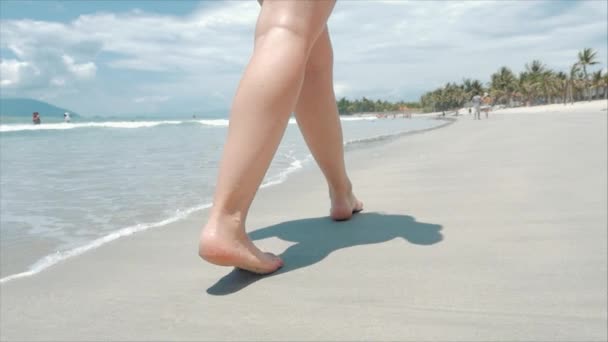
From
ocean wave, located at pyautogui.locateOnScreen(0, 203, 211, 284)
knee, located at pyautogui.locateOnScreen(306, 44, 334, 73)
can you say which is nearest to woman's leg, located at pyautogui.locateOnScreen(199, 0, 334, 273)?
knee, located at pyautogui.locateOnScreen(306, 44, 334, 73)

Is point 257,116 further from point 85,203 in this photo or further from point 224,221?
point 85,203

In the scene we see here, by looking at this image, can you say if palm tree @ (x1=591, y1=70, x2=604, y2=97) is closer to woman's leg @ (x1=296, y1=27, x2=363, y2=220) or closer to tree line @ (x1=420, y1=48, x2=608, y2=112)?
tree line @ (x1=420, y1=48, x2=608, y2=112)

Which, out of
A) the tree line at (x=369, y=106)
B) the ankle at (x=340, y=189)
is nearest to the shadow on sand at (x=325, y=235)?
the ankle at (x=340, y=189)

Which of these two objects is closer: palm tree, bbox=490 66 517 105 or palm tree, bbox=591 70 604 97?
palm tree, bbox=591 70 604 97

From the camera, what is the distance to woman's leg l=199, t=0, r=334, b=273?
54.7 inches

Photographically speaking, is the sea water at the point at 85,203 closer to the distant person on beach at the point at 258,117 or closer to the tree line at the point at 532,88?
the distant person on beach at the point at 258,117

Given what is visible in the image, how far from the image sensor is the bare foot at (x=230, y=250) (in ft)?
4.41

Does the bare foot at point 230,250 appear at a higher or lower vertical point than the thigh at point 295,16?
lower

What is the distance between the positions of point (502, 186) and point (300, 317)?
2.05m

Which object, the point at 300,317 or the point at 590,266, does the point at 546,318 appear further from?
the point at 300,317

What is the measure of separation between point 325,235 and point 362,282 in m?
0.56

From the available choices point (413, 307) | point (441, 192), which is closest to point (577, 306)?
point (413, 307)

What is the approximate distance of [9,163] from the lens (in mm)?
6062

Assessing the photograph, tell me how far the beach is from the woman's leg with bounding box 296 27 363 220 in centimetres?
26
